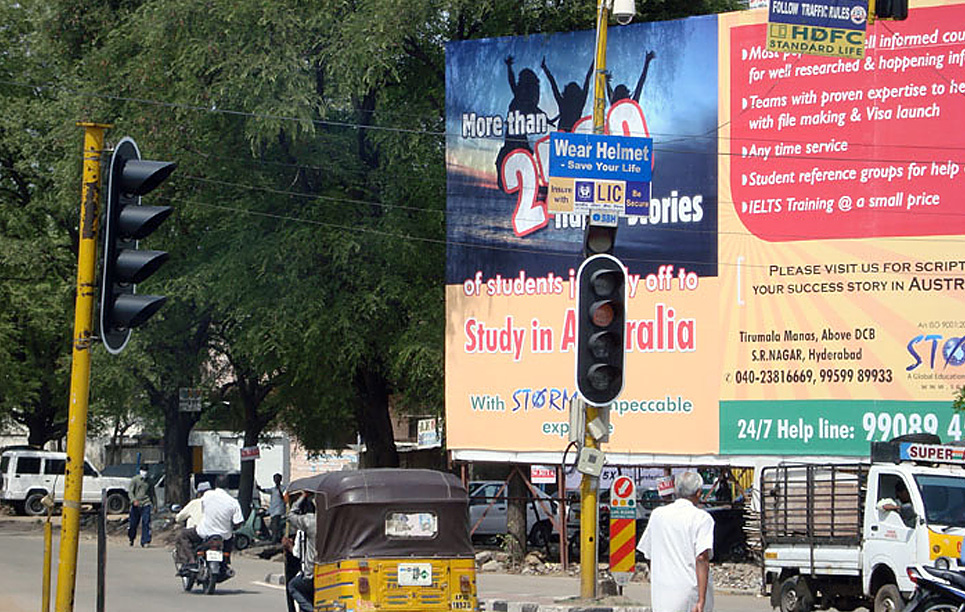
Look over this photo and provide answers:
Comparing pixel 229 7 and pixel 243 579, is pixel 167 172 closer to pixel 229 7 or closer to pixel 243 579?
pixel 243 579

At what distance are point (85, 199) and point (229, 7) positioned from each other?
22.3m

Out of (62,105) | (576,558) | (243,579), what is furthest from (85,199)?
(62,105)

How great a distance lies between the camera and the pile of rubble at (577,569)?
25.0m

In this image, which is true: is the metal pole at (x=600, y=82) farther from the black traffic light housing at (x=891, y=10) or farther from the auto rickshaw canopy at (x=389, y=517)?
the auto rickshaw canopy at (x=389, y=517)

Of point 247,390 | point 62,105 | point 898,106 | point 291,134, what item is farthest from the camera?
point 247,390

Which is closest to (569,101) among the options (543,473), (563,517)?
(543,473)

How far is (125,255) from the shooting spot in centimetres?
838

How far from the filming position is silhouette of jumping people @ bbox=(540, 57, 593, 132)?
2684cm

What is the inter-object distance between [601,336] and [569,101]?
13500 millimetres

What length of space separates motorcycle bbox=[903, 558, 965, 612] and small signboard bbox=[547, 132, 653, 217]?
17.3 ft

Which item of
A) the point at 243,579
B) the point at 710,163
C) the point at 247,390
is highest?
the point at 710,163

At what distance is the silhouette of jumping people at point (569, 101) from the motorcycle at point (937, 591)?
590 inches

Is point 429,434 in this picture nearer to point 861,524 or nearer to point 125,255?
point 861,524

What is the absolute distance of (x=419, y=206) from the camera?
31297 mm
